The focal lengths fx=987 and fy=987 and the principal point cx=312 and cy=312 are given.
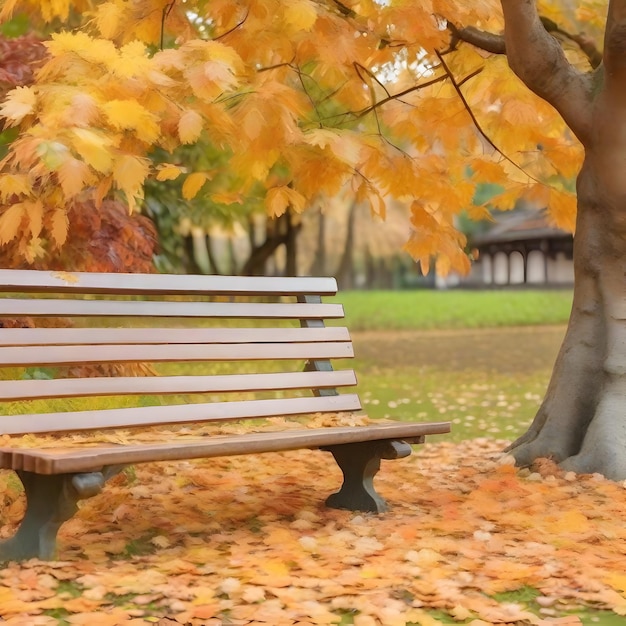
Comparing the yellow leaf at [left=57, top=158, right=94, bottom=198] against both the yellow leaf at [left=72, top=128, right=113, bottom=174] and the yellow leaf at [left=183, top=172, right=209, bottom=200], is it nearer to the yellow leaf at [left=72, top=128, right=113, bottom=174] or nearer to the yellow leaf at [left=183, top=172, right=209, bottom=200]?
the yellow leaf at [left=72, top=128, right=113, bottom=174]

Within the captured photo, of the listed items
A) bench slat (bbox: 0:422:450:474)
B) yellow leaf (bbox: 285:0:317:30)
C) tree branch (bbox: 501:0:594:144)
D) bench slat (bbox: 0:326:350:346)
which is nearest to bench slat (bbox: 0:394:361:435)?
bench slat (bbox: 0:422:450:474)

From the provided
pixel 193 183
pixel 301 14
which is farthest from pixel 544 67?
pixel 193 183

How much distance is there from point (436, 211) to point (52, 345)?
2.93m

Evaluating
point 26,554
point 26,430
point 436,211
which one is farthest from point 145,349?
point 436,211

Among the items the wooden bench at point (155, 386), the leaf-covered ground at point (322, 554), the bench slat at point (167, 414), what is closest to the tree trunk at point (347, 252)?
the leaf-covered ground at point (322, 554)

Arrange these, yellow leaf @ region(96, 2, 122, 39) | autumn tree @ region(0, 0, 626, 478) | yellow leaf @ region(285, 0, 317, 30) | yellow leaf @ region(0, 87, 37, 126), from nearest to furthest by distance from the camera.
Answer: yellow leaf @ region(0, 87, 37, 126)
autumn tree @ region(0, 0, 626, 478)
yellow leaf @ region(285, 0, 317, 30)
yellow leaf @ region(96, 2, 122, 39)

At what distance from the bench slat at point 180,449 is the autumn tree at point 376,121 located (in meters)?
1.09

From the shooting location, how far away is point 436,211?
598 cm

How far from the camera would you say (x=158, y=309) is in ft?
13.6

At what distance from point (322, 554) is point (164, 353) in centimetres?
104

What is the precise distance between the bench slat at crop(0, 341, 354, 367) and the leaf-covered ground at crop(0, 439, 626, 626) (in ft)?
2.34

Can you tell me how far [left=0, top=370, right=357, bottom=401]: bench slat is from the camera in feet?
11.8

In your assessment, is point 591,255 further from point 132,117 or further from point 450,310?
point 450,310

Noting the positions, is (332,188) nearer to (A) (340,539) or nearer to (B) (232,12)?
(B) (232,12)
